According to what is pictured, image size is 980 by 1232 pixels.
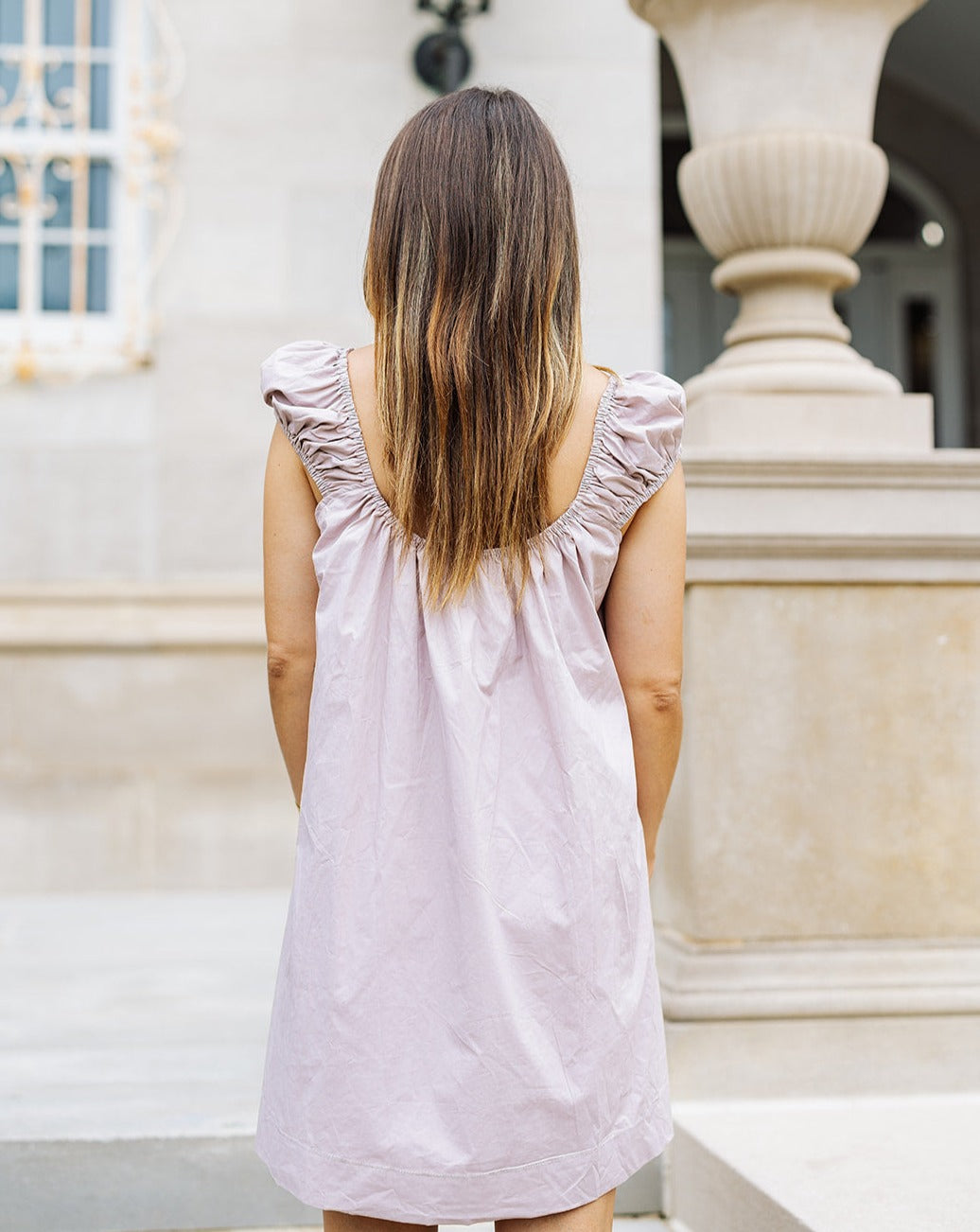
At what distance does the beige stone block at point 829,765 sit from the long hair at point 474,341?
1.28 meters

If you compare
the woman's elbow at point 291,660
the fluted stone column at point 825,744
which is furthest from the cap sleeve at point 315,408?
the fluted stone column at point 825,744

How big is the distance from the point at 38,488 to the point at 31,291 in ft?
2.79

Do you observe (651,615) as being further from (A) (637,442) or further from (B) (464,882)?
(B) (464,882)

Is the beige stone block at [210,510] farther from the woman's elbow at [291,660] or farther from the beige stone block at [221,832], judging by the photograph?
the woman's elbow at [291,660]

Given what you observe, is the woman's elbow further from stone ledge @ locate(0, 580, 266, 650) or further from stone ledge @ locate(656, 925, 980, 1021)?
stone ledge @ locate(0, 580, 266, 650)

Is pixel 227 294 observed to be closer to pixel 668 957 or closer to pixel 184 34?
pixel 184 34

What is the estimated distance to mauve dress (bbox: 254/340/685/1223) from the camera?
144 cm

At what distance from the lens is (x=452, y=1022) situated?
1.46 metres

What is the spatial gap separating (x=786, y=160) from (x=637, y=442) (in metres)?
1.59

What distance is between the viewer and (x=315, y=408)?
4.97 ft

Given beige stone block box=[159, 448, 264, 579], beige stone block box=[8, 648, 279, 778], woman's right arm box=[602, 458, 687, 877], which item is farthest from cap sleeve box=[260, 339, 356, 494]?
beige stone block box=[159, 448, 264, 579]

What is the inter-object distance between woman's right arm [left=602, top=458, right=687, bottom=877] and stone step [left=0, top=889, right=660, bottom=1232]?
128 cm

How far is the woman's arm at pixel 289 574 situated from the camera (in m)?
1.58

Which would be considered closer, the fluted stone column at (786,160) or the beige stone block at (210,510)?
the fluted stone column at (786,160)
